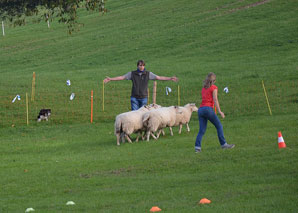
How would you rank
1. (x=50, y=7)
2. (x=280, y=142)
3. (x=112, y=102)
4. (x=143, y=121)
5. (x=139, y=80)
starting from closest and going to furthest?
(x=280, y=142), (x=143, y=121), (x=139, y=80), (x=50, y=7), (x=112, y=102)

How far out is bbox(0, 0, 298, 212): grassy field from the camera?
1108 cm

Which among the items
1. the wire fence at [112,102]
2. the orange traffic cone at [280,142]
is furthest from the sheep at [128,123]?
the wire fence at [112,102]

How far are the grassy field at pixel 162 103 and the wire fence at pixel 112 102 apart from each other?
0.28 feet

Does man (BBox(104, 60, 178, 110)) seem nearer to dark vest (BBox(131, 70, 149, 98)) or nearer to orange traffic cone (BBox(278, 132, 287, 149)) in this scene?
dark vest (BBox(131, 70, 149, 98))

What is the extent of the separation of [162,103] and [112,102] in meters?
2.58

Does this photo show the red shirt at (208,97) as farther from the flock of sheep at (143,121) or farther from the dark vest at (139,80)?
the dark vest at (139,80)

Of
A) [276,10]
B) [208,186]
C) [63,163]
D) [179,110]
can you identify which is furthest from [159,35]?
[208,186]

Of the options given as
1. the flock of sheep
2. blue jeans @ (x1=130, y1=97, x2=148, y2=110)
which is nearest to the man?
blue jeans @ (x1=130, y1=97, x2=148, y2=110)

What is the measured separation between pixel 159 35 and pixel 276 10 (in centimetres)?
1196

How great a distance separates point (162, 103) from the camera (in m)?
31.5

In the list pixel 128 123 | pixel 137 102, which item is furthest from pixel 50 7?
pixel 128 123

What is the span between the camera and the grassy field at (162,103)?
11.1 m

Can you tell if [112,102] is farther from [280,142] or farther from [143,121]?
[280,142]

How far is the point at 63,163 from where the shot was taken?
15445 mm
